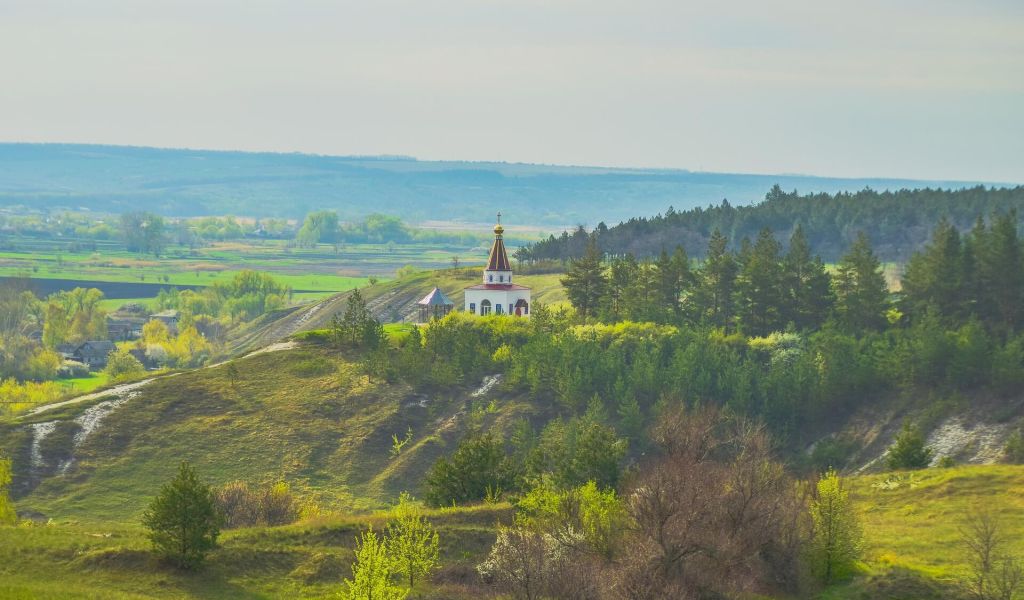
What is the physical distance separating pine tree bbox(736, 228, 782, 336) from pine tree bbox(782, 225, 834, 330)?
2.06 feet

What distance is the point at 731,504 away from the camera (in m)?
47.4

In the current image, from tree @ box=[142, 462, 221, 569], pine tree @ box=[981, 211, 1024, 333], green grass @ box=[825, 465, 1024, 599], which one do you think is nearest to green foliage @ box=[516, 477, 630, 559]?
green grass @ box=[825, 465, 1024, 599]

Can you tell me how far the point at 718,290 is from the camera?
352 ft

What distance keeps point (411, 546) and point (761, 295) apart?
6013 centimetres

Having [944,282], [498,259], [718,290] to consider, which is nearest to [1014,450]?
[944,282]

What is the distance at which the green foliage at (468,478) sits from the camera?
6212 cm

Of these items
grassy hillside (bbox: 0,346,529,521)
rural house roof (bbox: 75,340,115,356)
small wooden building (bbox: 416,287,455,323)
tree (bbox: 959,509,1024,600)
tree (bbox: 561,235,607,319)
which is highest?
tree (bbox: 561,235,607,319)

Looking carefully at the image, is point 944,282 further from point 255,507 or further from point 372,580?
Answer: point 372,580

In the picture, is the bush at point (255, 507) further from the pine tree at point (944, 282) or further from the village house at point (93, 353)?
the village house at point (93, 353)

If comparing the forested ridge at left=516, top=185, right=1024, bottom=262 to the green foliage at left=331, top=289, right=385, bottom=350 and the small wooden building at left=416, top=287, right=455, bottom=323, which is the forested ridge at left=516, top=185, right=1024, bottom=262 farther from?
the green foliage at left=331, top=289, right=385, bottom=350

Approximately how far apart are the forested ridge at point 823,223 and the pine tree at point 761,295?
57.9 m

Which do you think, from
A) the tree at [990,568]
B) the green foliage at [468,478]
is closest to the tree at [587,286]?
the green foliage at [468,478]

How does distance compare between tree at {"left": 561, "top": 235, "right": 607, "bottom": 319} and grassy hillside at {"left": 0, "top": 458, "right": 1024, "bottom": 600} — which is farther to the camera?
tree at {"left": 561, "top": 235, "right": 607, "bottom": 319}

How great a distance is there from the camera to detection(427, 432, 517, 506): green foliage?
204 ft
